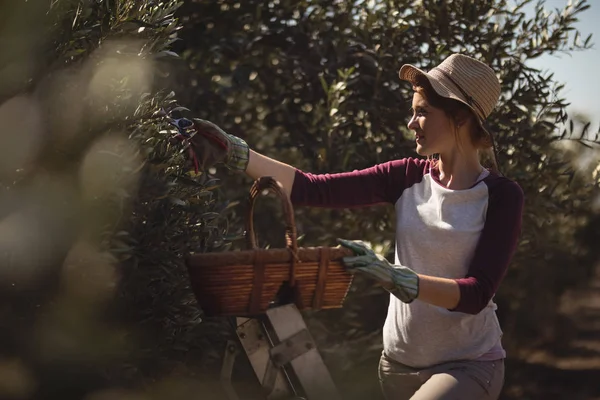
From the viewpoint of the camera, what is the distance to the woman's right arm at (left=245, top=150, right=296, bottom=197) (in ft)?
10.6

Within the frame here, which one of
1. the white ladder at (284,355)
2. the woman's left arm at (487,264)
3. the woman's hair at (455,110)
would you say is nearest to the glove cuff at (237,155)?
the white ladder at (284,355)

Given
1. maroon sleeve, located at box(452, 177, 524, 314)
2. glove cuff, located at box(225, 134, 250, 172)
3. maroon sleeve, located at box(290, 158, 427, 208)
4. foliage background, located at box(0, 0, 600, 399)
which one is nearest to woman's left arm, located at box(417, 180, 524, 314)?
maroon sleeve, located at box(452, 177, 524, 314)

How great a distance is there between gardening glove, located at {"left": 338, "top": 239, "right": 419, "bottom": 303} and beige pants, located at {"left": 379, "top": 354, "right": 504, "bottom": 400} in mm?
422

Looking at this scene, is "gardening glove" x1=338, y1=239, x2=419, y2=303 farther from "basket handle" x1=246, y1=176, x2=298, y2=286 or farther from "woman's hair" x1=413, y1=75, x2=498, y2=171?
"woman's hair" x1=413, y1=75, x2=498, y2=171

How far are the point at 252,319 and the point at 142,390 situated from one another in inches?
30.7

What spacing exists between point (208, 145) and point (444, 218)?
822 mm

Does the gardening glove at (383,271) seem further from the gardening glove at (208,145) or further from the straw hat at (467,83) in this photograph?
the straw hat at (467,83)

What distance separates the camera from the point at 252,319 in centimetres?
306

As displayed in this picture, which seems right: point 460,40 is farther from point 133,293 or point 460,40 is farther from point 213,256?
point 213,256

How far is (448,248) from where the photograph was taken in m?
3.15

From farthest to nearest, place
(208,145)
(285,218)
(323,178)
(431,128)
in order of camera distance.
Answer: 1. (323,178)
2. (431,128)
3. (208,145)
4. (285,218)

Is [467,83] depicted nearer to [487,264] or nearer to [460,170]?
[460,170]

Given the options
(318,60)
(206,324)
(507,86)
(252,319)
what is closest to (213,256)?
(252,319)

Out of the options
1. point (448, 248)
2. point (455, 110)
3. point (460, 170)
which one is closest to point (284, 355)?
point (448, 248)
